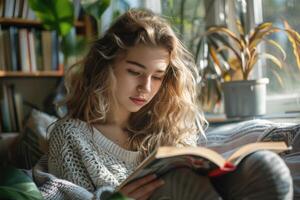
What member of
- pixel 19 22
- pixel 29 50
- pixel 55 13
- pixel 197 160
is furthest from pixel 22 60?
pixel 197 160

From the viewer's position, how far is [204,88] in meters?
1.86

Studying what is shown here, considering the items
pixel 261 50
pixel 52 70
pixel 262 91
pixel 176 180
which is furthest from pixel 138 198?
pixel 52 70

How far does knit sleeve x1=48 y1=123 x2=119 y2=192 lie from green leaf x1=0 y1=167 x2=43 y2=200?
11.1 inches

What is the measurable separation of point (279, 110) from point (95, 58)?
2.85ft

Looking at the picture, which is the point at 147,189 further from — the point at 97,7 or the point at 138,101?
the point at 97,7

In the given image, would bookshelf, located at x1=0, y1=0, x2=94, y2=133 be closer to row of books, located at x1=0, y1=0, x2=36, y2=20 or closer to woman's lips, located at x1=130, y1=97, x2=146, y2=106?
row of books, located at x1=0, y1=0, x2=36, y2=20

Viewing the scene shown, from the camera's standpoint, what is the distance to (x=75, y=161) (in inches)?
44.2

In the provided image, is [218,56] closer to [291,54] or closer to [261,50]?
[261,50]

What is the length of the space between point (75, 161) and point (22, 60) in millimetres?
1438

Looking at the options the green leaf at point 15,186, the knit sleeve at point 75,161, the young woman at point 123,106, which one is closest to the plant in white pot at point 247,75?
the young woman at point 123,106

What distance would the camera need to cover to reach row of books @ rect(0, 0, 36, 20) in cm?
237

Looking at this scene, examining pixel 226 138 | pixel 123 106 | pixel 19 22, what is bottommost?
pixel 226 138

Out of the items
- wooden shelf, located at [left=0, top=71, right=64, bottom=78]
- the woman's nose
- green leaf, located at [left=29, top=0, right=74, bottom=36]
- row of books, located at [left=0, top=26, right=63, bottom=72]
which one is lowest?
the woman's nose

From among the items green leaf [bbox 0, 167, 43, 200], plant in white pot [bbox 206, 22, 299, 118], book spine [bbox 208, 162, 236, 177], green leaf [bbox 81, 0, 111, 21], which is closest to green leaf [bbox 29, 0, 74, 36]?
green leaf [bbox 81, 0, 111, 21]
